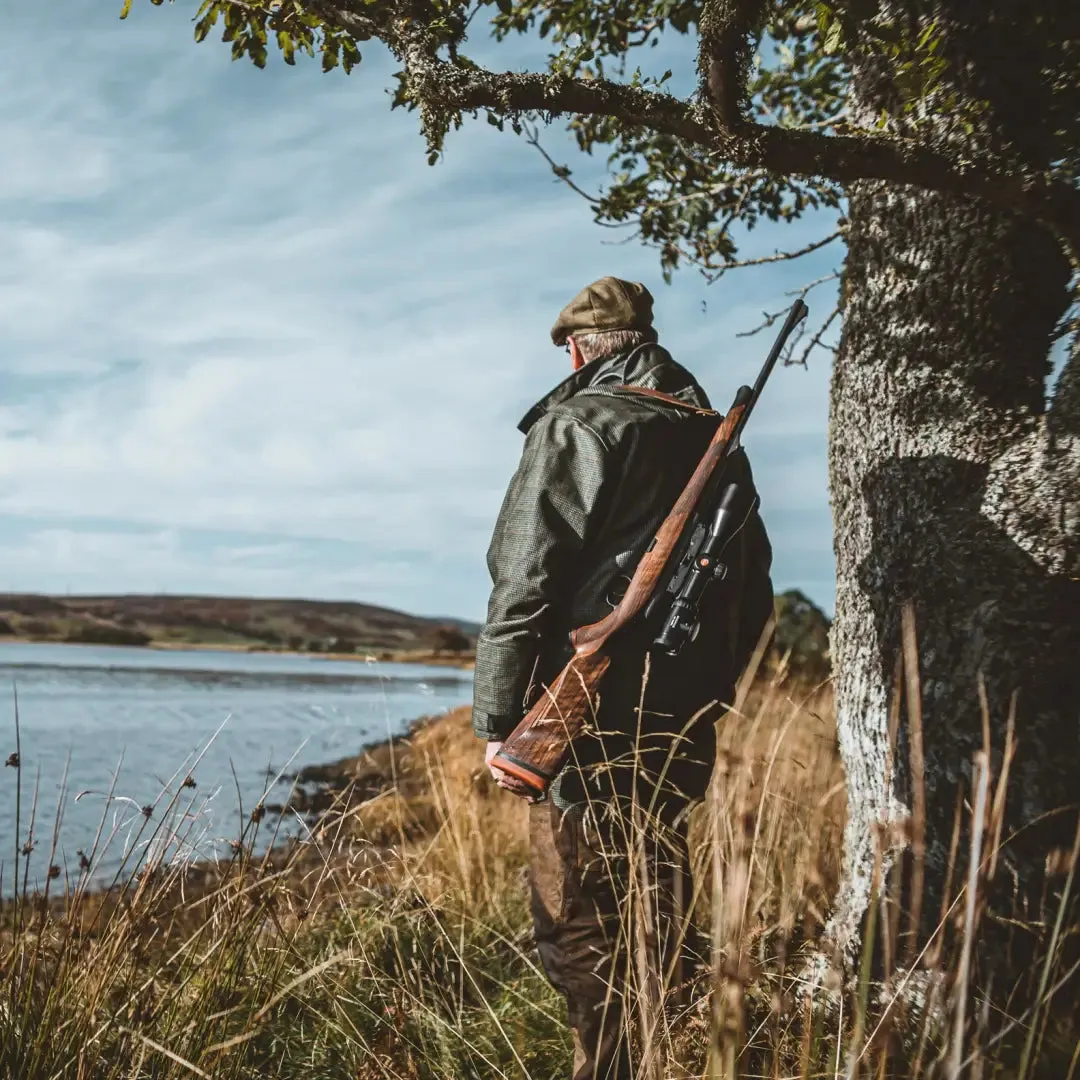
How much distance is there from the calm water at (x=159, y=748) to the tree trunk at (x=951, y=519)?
1641mm

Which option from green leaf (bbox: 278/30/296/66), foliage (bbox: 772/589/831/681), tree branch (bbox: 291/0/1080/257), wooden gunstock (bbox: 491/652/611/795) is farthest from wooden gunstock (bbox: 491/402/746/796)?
foliage (bbox: 772/589/831/681)

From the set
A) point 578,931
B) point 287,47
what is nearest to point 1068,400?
point 578,931

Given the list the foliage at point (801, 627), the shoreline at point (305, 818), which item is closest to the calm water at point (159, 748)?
the shoreline at point (305, 818)

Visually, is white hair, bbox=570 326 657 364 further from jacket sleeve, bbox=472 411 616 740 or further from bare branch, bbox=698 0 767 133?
bare branch, bbox=698 0 767 133

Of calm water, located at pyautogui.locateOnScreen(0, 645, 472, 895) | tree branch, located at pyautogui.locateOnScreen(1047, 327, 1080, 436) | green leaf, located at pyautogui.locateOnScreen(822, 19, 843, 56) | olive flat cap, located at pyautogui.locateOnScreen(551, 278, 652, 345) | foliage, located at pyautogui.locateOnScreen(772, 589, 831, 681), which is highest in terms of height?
green leaf, located at pyautogui.locateOnScreen(822, 19, 843, 56)

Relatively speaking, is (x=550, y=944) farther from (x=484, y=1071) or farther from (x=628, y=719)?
(x=628, y=719)

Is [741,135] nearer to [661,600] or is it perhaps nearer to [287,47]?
[661,600]

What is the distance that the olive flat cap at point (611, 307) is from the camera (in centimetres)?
318

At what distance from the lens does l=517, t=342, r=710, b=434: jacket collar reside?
3.06m

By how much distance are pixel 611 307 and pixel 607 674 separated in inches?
45.4

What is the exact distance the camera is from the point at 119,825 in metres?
2.72

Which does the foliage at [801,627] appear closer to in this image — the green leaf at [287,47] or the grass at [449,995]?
the grass at [449,995]

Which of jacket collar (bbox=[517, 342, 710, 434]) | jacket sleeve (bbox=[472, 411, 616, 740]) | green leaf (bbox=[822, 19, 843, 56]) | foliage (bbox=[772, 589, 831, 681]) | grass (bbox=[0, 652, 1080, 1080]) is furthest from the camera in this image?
foliage (bbox=[772, 589, 831, 681])

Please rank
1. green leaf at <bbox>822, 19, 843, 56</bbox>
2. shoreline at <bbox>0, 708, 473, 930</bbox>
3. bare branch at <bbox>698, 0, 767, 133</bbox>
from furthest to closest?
green leaf at <bbox>822, 19, 843, 56</bbox>, shoreline at <bbox>0, 708, 473, 930</bbox>, bare branch at <bbox>698, 0, 767, 133</bbox>
